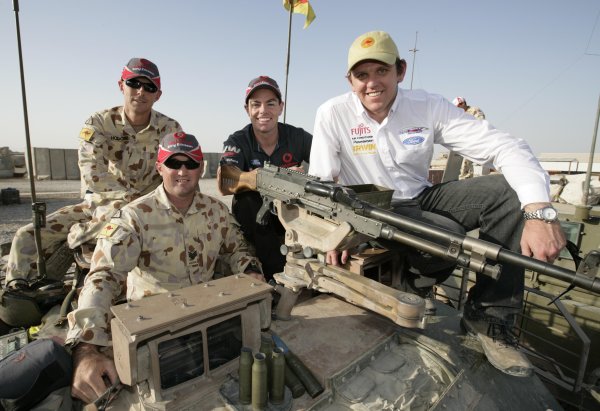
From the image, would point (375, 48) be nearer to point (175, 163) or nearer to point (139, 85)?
point (175, 163)

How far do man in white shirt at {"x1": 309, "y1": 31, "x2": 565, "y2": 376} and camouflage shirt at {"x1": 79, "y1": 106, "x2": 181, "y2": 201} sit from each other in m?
2.34

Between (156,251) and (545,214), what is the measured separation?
121 inches

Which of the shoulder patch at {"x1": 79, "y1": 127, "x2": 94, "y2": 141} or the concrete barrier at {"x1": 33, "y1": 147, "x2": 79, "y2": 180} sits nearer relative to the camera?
the shoulder patch at {"x1": 79, "y1": 127, "x2": 94, "y2": 141}

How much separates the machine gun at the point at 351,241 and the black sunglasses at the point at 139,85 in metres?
1.94

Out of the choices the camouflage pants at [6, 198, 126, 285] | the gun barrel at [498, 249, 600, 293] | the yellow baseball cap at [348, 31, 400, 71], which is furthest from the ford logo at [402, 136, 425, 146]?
the camouflage pants at [6, 198, 126, 285]

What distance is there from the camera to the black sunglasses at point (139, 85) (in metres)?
4.59

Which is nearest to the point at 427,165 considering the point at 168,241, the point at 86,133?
the point at 168,241

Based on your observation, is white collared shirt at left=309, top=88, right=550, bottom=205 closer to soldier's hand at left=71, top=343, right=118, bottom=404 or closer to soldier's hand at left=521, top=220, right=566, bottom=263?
soldier's hand at left=521, top=220, right=566, bottom=263

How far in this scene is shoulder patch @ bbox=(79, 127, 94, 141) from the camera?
4.65 metres

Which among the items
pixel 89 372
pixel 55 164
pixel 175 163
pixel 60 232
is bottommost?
pixel 55 164

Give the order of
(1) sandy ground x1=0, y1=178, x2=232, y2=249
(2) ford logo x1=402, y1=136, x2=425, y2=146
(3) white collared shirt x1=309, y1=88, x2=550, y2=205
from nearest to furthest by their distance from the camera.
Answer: (3) white collared shirt x1=309, y1=88, x2=550, y2=205, (2) ford logo x1=402, y1=136, x2=425, y2=146, (1) sandy ground x1=0, y1=178, x2=232, y2=249

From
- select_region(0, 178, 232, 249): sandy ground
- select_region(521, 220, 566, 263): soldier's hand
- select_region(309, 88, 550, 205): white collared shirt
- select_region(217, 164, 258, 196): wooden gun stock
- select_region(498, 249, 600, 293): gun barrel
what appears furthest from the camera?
select_region(0, 178, 232, 249): sandy ground

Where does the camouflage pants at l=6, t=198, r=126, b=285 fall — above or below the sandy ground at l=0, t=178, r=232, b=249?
above

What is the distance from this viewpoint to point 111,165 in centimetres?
492
